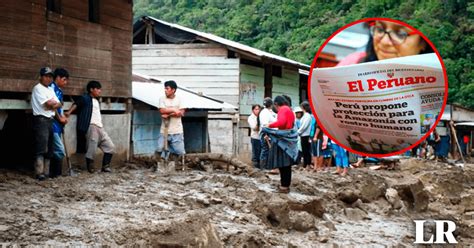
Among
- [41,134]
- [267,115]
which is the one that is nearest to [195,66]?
[267,115]

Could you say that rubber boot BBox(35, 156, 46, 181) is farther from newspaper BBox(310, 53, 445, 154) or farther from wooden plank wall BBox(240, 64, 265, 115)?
wooden plank wall BBox(240, 64, 265, 115)

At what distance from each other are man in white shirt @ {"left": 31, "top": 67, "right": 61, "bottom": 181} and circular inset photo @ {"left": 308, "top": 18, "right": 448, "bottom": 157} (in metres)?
5.93

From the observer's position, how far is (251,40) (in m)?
41.0

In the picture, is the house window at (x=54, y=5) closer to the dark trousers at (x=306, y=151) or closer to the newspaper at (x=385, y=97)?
the dark trousers at (x=306, y=151)

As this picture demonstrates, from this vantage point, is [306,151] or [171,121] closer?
[171,121]

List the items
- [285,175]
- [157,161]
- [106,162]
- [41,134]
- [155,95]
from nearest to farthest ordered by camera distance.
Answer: [41,134]
[285,175]
[106,162]
[157,161]
[155,95]

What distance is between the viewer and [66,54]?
9.71 metres

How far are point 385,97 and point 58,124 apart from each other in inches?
266

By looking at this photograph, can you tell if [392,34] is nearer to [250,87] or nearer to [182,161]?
[182,161]

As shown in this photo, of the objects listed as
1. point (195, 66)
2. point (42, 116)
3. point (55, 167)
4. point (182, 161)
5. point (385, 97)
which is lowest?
point (182, 161)

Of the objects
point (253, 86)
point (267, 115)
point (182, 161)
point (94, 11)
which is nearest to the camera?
point (94, 11)

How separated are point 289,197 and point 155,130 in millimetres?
5342

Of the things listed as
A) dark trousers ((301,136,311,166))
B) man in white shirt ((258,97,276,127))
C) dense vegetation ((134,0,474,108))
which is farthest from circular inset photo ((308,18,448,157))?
dense vegetation ((134,0,474,108))

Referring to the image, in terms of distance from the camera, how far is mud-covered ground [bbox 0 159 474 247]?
5.43m
